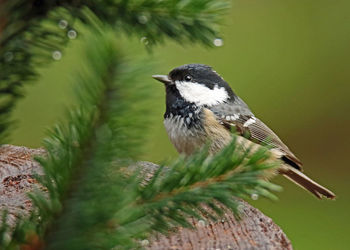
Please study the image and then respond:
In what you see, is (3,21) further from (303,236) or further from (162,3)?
(303,236)

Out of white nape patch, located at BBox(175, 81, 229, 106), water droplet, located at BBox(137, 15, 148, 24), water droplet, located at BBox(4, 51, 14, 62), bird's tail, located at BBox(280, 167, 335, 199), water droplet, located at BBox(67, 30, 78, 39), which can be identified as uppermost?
water droplet, located at BBox(137, 15, 148, 24)

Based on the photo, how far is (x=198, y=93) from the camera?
132 centimetres

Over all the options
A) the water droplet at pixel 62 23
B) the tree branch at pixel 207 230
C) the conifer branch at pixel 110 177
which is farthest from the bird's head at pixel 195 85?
the conifer branch at pixel 110 177

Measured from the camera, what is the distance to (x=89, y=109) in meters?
0.31

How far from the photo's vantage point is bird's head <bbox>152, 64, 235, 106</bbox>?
4.30ft

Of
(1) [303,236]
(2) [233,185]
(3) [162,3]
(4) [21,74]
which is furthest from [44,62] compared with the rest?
(1) [303,236]

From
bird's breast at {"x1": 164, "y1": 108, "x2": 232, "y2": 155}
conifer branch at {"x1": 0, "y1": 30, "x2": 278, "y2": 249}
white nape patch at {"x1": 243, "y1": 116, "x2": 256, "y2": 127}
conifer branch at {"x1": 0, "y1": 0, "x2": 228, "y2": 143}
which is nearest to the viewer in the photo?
conifer branch at {"x1": 0, "y1": 30, "x2": 278, "y2": 249}

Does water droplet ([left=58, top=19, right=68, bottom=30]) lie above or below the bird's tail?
above

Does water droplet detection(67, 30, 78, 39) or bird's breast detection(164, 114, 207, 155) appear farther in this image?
bird's breast detection(164, 114, 207, 155)

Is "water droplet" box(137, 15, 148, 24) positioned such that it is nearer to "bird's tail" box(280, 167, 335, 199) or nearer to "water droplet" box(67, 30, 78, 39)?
"water droplet" box(67, 30, 78, 39)

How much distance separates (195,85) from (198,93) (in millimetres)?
19

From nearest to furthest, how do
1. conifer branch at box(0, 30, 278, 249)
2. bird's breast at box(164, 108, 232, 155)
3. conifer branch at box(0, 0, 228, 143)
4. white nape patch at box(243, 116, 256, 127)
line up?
conifer branch at box(0, 30, 278, 249)
conifer branch at box(0, 0, 228, 143)
bird's breast at box(164, 108, 232, 155)
white nape patch at box(243, 116, 256, 127)

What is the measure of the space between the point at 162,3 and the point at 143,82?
26 centimetres

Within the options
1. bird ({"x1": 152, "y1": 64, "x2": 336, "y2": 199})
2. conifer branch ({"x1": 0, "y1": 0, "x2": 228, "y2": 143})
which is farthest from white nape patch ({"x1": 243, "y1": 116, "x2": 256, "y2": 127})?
conifer branch ({"x1": 0, "y1": 0, "x2": 228, "y2": 143})
